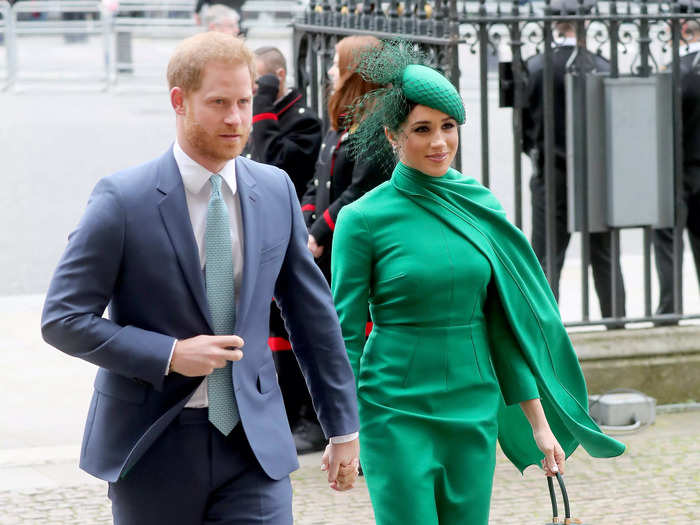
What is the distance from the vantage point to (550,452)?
3.81 m

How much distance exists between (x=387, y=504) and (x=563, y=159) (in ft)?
14.5

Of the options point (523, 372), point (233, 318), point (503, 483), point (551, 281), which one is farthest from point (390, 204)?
point (551, 281)

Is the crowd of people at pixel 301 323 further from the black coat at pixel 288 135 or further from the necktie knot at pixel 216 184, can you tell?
the black coat at pixel 288 135

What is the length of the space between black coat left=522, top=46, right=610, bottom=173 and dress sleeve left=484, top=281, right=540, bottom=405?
3647 mm

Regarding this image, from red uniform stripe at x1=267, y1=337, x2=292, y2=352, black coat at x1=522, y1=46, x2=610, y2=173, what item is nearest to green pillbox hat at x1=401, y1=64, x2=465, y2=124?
red uniform stripe at x1=267, y1=337, x2=292, y2=352

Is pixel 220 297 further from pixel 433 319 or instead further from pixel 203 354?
pixel 433 319

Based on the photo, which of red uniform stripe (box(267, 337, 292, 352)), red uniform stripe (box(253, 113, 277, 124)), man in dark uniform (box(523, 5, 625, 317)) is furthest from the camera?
man in dark uniform (box(523, 5, 625, 317))

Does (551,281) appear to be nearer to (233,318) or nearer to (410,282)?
(410,282)

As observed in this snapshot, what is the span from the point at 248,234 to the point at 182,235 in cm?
16

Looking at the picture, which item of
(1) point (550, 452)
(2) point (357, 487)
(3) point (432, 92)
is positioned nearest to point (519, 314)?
(1) point (550, 452)

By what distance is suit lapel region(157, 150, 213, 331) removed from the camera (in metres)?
3.05

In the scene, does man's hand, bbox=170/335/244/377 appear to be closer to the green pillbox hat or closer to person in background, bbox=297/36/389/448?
the green pillbox hat

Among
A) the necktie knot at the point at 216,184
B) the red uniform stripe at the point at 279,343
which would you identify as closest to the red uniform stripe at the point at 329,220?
the red uniform stripe at the point at 279,343

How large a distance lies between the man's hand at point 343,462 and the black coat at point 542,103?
4.30m
